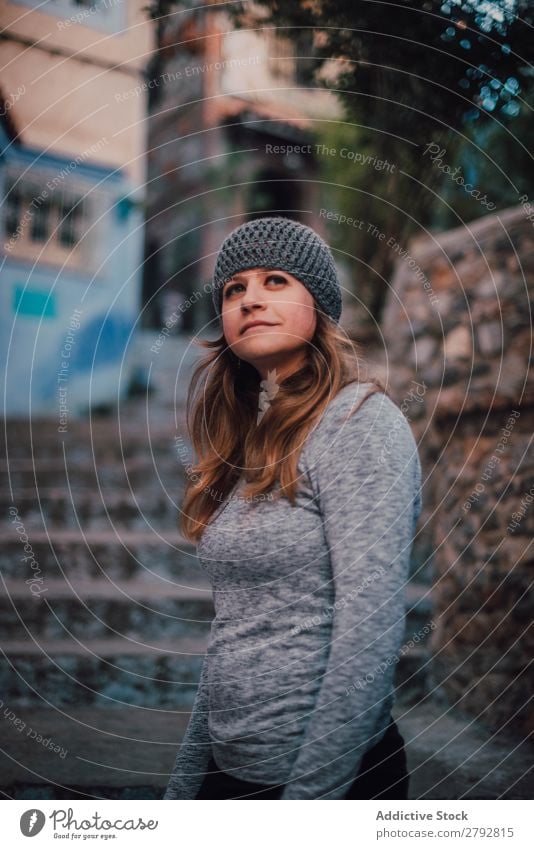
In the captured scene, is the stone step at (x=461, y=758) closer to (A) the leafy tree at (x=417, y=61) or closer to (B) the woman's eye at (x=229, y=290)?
(B) the woman's eye at (x=229, y=290)

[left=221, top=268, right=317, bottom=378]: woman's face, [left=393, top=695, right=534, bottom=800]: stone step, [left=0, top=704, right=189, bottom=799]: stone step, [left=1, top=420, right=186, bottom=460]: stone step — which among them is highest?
[left=1, top=420, right=186, bottom=460]: stone step

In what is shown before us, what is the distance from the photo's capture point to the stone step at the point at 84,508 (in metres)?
3.25

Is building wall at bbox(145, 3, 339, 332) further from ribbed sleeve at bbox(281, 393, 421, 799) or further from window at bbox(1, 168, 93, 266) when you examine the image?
ribbed sleeve at bbox(281, 393, 421, 799)

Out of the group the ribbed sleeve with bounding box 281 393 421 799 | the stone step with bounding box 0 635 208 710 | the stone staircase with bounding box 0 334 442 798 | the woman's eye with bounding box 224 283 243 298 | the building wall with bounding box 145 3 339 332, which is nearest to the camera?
the ribbed sleeve with bounding box 281 393 421 799

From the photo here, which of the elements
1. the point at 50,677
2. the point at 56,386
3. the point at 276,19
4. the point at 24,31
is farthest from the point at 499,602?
the point at 56,386

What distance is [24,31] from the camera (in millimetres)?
2301

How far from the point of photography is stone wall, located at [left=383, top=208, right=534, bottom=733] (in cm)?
181

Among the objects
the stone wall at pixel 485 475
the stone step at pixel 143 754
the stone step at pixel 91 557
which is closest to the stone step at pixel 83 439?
the stone step at pixel 91 557

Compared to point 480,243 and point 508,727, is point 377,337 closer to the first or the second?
point 480,243

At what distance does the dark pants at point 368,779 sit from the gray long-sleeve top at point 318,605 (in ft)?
0.07

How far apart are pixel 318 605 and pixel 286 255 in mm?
444

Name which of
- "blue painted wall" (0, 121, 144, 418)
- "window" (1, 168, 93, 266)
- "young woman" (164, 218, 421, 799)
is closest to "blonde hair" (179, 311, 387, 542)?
"young woman" (164, 218, 421, 799)

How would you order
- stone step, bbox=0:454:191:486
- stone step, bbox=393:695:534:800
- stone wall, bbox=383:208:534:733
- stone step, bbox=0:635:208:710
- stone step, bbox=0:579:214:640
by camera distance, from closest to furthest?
stone step, bbox=393:695:534:800 < stone wall, bbox=383:208:534:733 < stone step, bbox=0:635:208:710 < stone step, bbox=0:579:214:640 < stone step, bbox=0:454:191:486

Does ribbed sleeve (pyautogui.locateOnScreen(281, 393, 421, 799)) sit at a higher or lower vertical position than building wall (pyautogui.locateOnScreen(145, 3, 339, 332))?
lower
